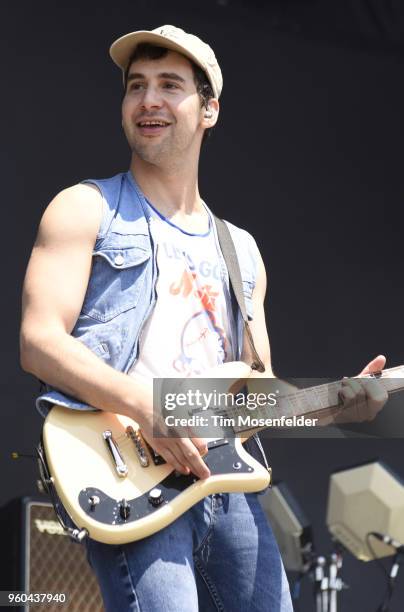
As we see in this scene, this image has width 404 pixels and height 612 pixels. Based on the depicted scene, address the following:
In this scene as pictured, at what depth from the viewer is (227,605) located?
8.24 feet

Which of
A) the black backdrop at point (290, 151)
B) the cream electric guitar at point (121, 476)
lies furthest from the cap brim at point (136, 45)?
the black backdrop at point (290, 151)

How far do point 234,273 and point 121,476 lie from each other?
66 cm

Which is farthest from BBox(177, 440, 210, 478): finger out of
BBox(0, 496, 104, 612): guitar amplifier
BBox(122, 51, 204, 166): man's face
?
BBox(0, 496, 104, 612): guitar amplifier

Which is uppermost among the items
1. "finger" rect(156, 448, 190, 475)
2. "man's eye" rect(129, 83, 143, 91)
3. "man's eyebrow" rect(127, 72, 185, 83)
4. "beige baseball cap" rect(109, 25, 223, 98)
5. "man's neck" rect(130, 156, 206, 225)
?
"beige baseball cap" rect(109, 25, 223, 98)

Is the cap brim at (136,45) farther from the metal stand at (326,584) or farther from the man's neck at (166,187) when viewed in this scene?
the metal stand at (326,584)

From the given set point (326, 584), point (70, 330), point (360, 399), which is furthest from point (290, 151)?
point (70, 330)

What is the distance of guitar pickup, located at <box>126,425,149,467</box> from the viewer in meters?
2.41

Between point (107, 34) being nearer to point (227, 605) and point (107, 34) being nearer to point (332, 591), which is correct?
point (332, 591)

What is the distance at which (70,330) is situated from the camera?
8.21ft

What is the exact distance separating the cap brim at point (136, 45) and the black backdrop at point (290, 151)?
1384 mm

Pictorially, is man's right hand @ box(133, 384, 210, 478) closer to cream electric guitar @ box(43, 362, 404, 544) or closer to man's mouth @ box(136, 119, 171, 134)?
cream electric guitar @ box(43, 362, 404, 544)

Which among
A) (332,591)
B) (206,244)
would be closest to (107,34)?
(206,244)

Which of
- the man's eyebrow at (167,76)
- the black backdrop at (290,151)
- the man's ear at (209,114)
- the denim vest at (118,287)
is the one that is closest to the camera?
the denim vest at (118,287)

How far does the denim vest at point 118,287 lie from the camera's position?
253 cm
